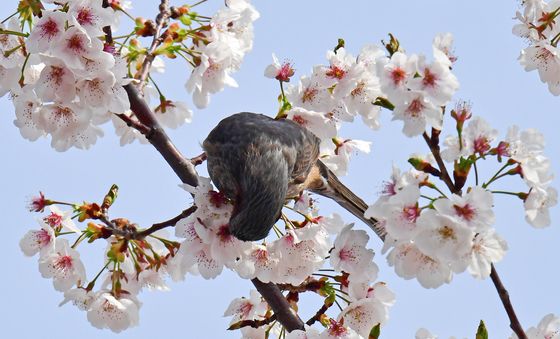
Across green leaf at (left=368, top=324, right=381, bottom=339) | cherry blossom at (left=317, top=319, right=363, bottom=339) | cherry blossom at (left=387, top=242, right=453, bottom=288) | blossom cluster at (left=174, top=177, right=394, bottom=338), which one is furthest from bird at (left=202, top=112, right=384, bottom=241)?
cherry blossom at (left=387, top=242, right=453, bottom=288)

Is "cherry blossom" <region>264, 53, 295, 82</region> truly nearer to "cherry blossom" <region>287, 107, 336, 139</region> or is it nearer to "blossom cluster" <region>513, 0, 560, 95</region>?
"cherry blossom" <region>287, 107, 336, 139</region>

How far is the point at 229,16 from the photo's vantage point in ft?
17.5

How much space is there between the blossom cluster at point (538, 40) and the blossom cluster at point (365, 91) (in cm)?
83

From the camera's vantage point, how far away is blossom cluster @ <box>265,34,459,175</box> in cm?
392

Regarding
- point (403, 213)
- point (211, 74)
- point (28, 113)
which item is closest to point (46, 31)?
point (28, 113)

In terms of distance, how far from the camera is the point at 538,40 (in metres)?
5.14

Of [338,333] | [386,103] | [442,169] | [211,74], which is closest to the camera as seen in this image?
[442,169]

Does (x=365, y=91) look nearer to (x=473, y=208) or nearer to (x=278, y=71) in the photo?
(x=278, y=71)

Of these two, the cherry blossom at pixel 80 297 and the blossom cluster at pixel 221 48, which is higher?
the blossom cluster at pixel 221 48

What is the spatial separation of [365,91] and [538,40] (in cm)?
104

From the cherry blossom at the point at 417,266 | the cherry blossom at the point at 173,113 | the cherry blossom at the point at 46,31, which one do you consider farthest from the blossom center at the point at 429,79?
the cherry blossom at the point at 173,113

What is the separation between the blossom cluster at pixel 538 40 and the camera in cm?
511

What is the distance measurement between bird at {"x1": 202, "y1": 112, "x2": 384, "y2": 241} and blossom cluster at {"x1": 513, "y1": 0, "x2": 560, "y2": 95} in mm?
1303

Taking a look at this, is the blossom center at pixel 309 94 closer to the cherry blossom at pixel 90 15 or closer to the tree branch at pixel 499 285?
the cherry blossom at pixel 90 15
